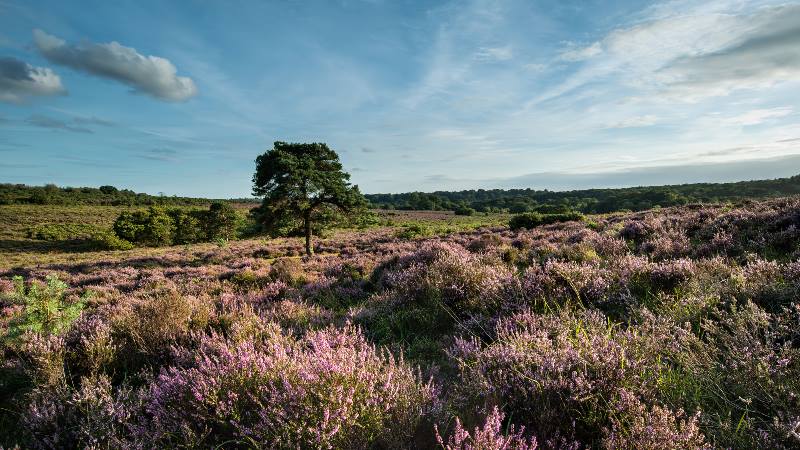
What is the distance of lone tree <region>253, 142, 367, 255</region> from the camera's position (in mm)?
24375

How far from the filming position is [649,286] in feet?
15.5

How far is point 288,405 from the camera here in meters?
2.25

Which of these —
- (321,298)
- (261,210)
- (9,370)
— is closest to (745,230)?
(321,298)

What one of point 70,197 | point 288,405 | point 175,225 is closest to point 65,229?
point 175,225

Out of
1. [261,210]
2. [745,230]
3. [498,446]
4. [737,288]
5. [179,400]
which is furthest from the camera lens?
[261,210]

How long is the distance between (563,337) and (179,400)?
9.75 ft

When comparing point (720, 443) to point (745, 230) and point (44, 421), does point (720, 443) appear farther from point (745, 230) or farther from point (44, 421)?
point (745, 230)

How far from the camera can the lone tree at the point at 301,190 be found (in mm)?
24375

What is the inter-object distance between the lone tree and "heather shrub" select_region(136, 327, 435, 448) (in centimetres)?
2210

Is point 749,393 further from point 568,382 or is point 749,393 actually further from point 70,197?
point 70,197

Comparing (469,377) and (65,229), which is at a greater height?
(469,377)

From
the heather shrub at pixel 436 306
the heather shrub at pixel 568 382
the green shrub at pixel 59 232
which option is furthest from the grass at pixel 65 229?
the heather shrub at pixel 568 382

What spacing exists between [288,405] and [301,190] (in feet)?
78.9

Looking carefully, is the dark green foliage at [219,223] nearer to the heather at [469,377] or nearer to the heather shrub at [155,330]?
the heather shrub at [155,330]
